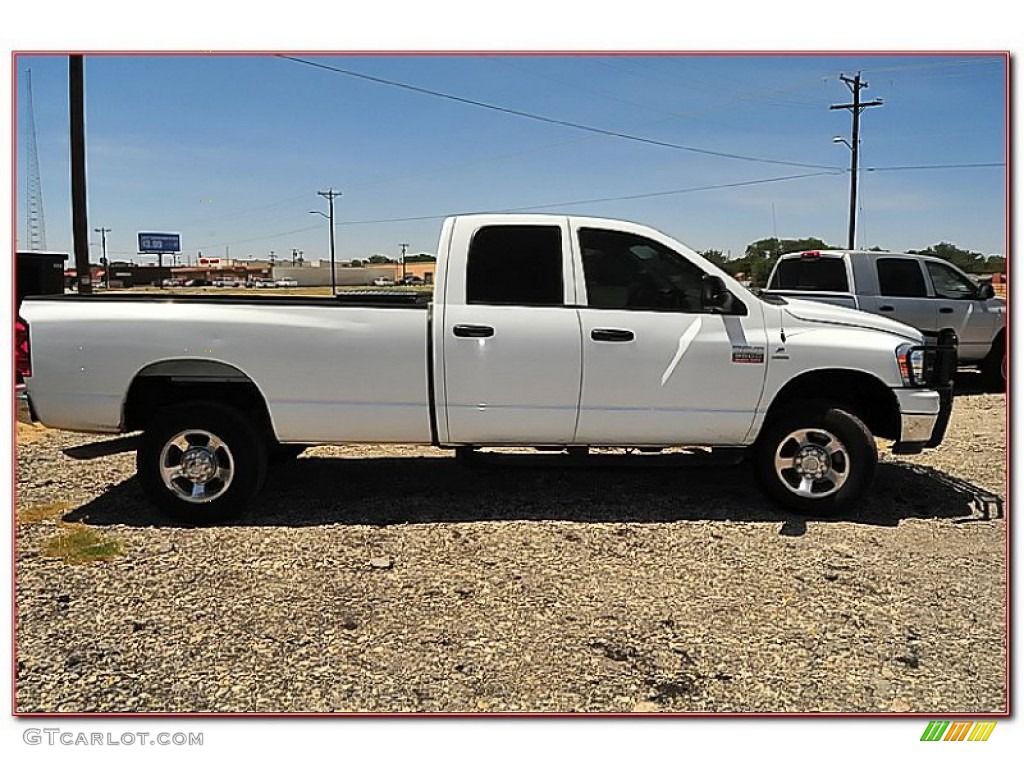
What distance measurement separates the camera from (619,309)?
17.4 ft

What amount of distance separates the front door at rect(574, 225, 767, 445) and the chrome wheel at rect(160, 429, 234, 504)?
7.14 feet

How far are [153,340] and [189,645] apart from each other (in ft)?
6.67

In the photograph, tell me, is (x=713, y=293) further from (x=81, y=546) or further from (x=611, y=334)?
(x=81, y=546)

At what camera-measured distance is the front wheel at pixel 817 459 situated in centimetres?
536

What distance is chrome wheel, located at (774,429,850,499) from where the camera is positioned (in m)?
5.41

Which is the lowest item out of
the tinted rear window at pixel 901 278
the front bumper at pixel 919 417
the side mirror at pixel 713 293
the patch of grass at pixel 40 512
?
the patch of grass at pixel 40 512

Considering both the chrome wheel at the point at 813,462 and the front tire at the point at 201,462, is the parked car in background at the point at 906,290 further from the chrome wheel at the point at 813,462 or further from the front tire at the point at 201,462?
the front tire at the point at 201,462

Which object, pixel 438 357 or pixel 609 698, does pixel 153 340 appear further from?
pixel 609 698

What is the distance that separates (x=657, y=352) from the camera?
17.4 ft

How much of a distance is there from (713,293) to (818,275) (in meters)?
5.87

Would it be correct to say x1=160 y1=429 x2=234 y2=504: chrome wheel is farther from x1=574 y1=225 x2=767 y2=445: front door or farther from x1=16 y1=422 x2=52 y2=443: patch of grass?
x1=16 y1=422 x2=52 y2=443: patch of grass

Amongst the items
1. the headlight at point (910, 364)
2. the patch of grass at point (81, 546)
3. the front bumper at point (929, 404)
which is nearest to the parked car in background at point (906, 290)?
the front bumper at point (929, 404)
